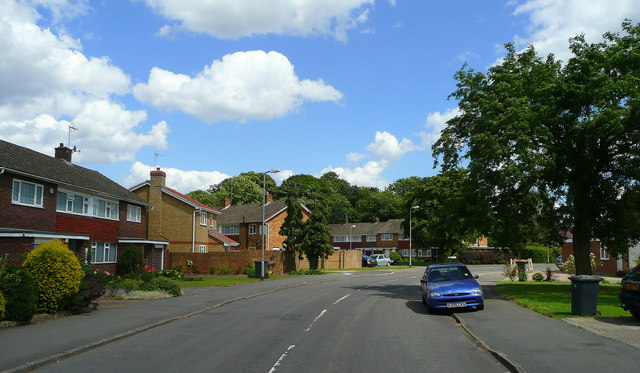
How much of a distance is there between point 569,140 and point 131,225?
2597 cm

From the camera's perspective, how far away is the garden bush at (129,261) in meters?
30.9

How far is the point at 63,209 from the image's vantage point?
26.6 metres

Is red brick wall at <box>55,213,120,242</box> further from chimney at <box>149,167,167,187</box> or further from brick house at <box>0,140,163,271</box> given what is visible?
chimney at <box>149,167,167,187</box>

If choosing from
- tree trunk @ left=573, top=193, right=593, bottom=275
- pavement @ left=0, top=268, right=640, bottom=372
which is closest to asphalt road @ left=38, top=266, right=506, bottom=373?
pavement @ left=0, top=268, right=640, bottom=372

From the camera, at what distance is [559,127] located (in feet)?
70.8

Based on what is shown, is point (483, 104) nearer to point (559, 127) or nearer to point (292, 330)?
point (559, 127)

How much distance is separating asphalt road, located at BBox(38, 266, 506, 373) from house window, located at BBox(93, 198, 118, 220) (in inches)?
644

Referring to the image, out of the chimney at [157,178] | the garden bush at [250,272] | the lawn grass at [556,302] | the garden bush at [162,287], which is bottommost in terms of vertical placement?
the garden bush at [250,272]

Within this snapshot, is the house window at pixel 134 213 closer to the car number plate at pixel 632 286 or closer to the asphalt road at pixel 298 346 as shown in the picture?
the asphalt road at pixel 298 346

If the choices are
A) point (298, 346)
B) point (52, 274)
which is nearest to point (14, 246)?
point (52, 274)

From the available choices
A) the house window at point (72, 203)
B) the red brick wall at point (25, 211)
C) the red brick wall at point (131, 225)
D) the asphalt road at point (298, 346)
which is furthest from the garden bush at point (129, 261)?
the asphalt road at point (298, 346)

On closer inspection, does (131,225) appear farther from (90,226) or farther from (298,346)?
(298,346)

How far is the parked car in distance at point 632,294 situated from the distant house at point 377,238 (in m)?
70.7

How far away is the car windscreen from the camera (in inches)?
674
